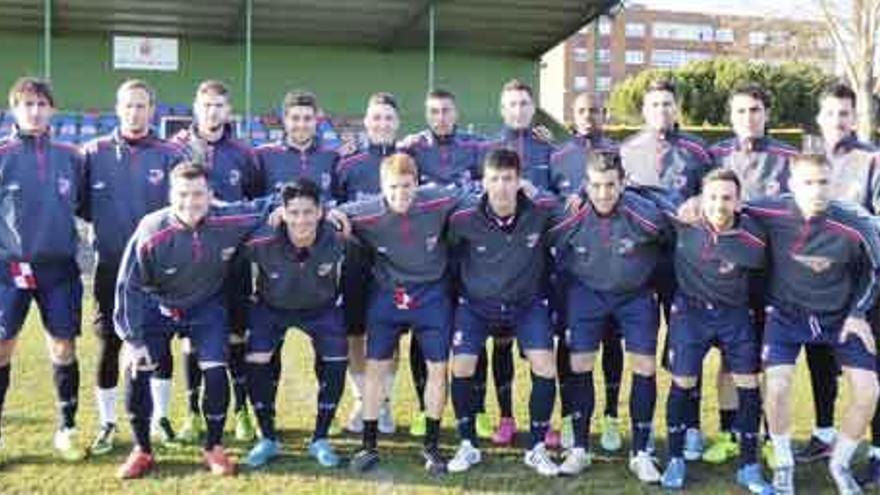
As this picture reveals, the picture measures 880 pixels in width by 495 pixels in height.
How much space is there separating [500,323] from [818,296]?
1.62m

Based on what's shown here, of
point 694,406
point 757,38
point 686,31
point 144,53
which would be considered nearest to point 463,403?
point 694,406

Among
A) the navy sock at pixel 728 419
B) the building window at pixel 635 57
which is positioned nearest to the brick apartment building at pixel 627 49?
the building window at pixel 635 57

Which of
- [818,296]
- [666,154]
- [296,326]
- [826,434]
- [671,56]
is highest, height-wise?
[671,56]

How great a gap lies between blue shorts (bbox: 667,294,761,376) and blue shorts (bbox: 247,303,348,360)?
178 cm

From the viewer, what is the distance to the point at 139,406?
5.34 m

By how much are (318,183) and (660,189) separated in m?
1.97

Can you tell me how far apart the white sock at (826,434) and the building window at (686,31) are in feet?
304

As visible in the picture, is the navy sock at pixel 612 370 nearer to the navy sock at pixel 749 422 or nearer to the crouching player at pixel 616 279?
the crouching player at pixel 616 279

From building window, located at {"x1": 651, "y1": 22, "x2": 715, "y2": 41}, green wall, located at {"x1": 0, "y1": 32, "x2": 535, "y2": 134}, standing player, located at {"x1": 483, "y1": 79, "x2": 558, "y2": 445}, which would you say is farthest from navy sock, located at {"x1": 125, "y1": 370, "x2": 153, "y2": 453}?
building window, located at {"x1": 651, "y1": 22, "x2": 715, "y2": 41}

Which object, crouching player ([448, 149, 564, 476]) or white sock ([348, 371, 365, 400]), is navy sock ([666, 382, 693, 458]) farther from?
white sock ([348, 371, 365, 400])

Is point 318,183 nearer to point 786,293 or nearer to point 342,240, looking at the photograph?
point 342,240

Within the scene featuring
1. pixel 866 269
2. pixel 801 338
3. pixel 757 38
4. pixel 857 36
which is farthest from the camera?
pixel 757 38

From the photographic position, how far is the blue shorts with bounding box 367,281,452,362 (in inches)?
219

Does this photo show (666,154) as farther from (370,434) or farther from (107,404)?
(107,404)
